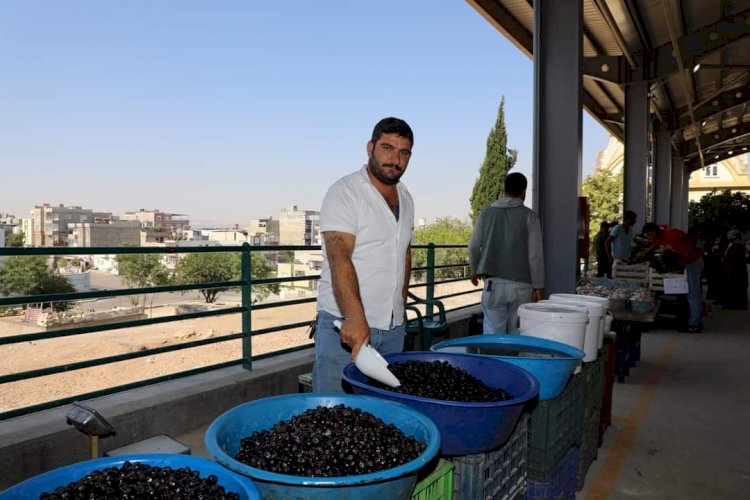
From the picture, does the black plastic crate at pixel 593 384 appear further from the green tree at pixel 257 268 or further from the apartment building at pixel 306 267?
the green tree at pixel 257 268

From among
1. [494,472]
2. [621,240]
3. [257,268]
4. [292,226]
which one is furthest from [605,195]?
[292,226]

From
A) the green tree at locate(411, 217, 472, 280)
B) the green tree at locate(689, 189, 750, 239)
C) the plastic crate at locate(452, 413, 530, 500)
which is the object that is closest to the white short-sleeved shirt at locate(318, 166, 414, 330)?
the plastic crate at locate(452, 413, 530, 500)

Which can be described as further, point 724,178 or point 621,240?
point 724,178

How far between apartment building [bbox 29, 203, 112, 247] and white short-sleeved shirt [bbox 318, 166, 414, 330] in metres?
87.4

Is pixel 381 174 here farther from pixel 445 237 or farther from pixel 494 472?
pixel 445 237

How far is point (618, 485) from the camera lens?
357 cm

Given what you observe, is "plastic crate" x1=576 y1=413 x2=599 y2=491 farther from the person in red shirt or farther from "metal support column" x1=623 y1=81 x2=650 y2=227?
"metal support column" x1=623 y1=81 x2=650 y2=227

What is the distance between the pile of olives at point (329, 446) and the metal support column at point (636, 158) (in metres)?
13.5

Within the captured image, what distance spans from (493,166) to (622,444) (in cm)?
4069

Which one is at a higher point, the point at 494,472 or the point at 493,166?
the point at 493,166

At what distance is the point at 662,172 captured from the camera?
1972 cm

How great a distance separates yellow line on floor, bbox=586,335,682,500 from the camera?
11.6ft

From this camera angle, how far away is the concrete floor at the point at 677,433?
11.7ft

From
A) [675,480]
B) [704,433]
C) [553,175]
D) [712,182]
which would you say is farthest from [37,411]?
[712,182]
